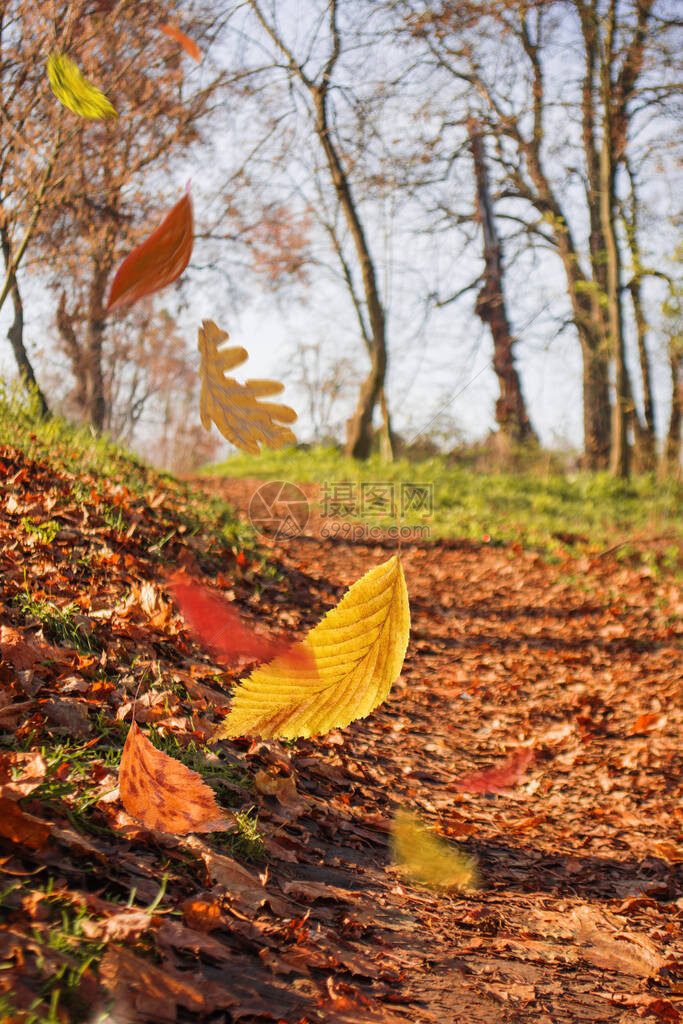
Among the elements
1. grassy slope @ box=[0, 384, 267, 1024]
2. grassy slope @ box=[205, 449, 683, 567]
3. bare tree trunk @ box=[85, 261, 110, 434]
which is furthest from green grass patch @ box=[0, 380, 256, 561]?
grassy slope @ box=[205, 449, 683, 567]

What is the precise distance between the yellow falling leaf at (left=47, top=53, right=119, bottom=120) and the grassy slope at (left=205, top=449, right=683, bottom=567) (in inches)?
296

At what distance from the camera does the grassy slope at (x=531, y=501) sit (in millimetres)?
8844

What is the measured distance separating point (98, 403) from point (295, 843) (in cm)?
427

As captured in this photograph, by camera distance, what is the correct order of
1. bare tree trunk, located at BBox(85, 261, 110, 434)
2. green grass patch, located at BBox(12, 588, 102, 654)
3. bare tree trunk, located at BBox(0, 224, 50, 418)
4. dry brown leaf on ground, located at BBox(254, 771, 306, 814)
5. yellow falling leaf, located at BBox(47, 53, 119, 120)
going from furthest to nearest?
bare tree trunk, located at BBox(85, 261, 110, 434) → green grass patch, located at BBox(12, 588, 102, 654) → dry brown leaf on ground, located at BBox(254, 771, 306, 814) → bare tree trunk, located at BBox(0, 224, 50, 418) → yellow falling leaf, located at BBox(47, 53, 119, 120)

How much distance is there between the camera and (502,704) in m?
4.31

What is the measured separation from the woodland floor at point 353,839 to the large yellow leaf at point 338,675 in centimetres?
70

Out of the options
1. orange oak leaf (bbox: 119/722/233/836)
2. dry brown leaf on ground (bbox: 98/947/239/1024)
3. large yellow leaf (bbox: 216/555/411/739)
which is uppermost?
large yellow leaf (bbox: 216/555/411/739)

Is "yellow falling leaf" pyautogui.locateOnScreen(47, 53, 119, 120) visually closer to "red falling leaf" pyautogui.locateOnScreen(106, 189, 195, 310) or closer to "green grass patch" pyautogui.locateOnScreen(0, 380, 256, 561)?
"red falling leaf" pyautogui.locateOnScreen(106, 189, 195, 310)

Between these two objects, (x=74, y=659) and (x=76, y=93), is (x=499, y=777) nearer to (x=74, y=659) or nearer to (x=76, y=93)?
(x=74, y=659)

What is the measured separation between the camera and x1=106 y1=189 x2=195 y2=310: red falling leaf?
0.36 m

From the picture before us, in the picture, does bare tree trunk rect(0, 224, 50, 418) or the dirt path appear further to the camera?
the dirt path

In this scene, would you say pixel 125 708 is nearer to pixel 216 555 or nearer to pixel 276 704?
pixel 276 704

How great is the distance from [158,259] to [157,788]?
415 millimetres

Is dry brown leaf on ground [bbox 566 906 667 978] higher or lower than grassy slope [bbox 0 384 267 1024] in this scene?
lower
